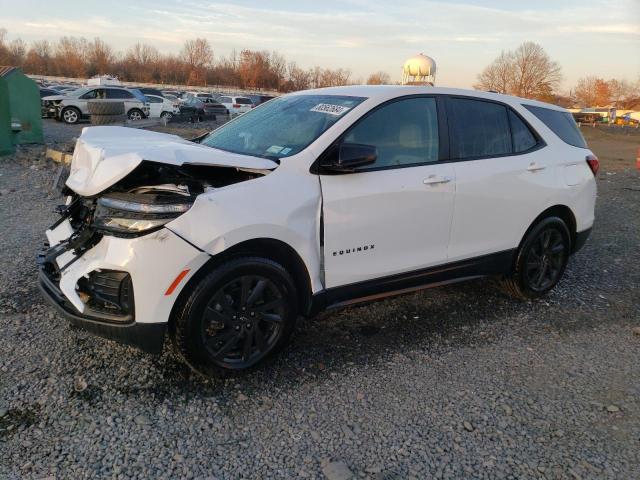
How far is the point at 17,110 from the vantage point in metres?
13.6

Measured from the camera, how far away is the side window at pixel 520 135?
452 cm

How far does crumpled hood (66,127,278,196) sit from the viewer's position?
9.75 feet

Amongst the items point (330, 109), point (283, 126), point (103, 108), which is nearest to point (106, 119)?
point (103, 108)

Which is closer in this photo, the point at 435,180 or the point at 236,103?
the point at 435,180

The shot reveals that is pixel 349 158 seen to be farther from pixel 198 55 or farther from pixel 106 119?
pixel 198 55

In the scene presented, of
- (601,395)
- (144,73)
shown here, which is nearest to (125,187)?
(601,395)

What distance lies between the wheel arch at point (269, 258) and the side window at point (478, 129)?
1565 millimetres

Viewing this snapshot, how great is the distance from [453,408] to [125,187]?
7.79 ft

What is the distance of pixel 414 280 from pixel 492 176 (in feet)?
3.56

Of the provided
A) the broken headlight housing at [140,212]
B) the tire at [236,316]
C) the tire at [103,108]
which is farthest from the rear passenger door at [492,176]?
the tire at [103,108]

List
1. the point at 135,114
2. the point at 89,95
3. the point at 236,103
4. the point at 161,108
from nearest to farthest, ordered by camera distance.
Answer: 1. the point at 89,95
2. the point at 135,114
3. the point at 161,108
4. the point at 236,103

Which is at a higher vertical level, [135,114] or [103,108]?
[103,108]

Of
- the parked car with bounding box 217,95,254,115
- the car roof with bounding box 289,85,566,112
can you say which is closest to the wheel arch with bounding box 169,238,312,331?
the car roof with bounding box 289,85,566,112

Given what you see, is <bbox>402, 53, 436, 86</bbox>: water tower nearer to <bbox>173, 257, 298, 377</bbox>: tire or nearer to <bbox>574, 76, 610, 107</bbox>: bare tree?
<bbox>173, 257, 298, 377</bbox>: tire
